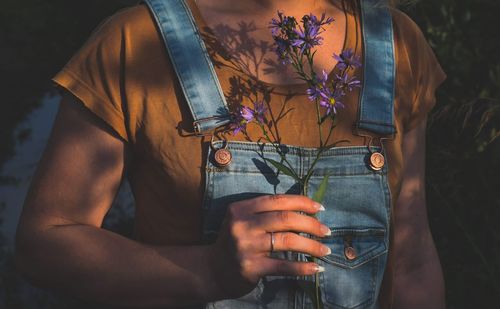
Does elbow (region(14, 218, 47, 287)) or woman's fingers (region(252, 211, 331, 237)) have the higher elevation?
woman's fingers (region(252, 211, 331, 237))

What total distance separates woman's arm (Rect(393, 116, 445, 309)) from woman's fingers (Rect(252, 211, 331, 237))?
1.83 ft

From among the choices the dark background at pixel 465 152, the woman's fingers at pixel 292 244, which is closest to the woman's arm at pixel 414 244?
the dark background at pixel 465 152

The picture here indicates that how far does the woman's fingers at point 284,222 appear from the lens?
1.75 m

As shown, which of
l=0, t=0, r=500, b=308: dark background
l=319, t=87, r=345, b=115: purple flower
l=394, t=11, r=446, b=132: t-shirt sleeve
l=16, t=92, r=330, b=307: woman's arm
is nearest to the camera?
l=319, t=87, r=345, b=115: purple flower

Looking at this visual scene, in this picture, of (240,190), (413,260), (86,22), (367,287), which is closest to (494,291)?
(413,260)

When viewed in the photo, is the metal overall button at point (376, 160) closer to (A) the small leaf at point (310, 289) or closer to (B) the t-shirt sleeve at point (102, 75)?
(A) the small leaf at point (310, 289)

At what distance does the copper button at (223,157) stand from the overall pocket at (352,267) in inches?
11.7

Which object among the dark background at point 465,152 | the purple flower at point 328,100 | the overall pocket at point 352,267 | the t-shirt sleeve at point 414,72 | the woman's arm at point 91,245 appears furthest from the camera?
the dark background at point 465,152

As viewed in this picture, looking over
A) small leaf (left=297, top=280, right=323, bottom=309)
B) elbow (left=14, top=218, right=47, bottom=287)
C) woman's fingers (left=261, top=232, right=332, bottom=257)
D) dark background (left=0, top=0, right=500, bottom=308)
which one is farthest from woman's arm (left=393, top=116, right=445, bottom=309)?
elbow (left=14, top=218, right=47, bottom=287)

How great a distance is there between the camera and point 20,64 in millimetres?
6395

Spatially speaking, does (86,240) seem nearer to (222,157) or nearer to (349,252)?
(222,157)

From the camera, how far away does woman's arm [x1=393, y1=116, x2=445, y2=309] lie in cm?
226

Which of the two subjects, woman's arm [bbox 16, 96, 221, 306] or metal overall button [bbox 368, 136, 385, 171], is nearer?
woman's arm [bbox 16, 96, 221, 306]

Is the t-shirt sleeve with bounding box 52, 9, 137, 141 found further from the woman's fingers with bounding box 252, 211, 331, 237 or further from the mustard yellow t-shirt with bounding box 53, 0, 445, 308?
the woman's fingers with bounding box 252, 211, 331, 237
